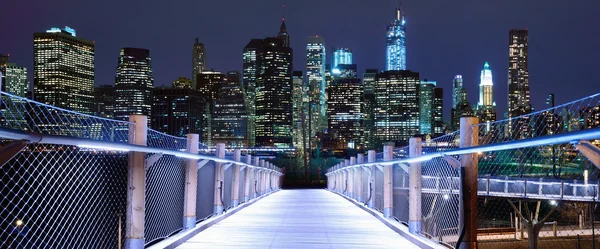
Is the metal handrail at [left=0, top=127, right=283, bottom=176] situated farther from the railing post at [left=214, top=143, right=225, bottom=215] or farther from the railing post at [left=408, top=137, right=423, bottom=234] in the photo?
the railing post at [left=214, top=143, right=225, bottom=215]

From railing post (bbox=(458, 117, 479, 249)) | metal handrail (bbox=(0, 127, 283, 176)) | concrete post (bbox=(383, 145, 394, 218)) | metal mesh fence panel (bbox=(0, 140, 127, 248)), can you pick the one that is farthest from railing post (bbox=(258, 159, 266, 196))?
railing post (bbox=(458, 117, 479, 249))

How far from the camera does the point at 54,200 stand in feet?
60.4

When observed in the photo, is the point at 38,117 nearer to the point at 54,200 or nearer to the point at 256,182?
the point at 256,182

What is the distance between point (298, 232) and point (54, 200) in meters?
12.2

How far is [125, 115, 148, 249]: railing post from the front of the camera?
5.55 metres

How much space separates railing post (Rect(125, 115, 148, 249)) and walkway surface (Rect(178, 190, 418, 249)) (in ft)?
3.76

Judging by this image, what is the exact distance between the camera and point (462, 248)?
513cm

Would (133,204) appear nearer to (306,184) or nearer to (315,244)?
(315,244)

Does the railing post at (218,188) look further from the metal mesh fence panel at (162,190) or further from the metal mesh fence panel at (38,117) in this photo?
the metal mesh fence panel at (38,117)

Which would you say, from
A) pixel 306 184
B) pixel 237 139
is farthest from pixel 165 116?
pixel 306 184

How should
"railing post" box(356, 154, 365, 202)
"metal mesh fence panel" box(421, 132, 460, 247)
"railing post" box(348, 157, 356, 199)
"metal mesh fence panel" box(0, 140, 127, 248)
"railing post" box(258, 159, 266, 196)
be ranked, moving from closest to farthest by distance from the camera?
"metal mesh fence panel" box(0, 140, 127, 248)
"metal mesh fence panel" box(421, 132, 460, 247)
"railing post" box(356, 154, 365, 202)
"railing post" box(348, 157, 356, 199)
"railing post" box(258, 159, 266, 196)

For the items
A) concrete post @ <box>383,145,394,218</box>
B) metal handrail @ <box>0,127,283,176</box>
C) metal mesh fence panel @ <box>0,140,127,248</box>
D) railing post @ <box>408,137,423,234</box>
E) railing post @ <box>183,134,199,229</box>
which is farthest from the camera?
concrete post @ <box>383,145,394,218</box>

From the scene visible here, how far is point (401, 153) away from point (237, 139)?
180 metres

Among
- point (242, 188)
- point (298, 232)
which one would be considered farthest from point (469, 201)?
point (242, 188)
